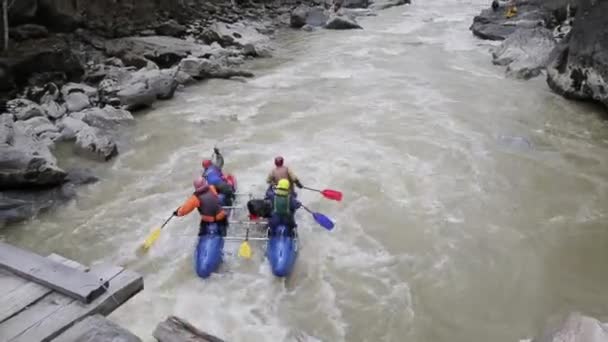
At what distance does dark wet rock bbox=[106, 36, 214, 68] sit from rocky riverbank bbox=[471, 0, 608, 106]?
8477 millimetres

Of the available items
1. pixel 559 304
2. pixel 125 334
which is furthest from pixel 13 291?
pixel 559 304

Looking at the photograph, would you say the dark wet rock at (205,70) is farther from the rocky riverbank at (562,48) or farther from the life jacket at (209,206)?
the life jacket at (209,206)

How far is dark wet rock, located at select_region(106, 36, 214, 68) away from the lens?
43.3ft

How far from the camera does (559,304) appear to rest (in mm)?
5238

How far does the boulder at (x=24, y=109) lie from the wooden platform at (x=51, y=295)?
719cm

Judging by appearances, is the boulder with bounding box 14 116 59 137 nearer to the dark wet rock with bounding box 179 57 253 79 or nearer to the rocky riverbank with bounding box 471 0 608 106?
the dark wet rock with bounding box 179 57 253 79

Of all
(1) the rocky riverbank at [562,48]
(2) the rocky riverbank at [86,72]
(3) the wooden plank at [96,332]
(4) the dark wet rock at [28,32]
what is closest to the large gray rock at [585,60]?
(1) the rocky riverbank at [562,48]

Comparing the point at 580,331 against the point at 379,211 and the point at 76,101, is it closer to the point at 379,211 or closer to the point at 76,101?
the point at 379,211

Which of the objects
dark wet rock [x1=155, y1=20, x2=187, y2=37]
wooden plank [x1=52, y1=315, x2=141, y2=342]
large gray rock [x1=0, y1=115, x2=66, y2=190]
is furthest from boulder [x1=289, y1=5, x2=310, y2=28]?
wooden plank [x1=52, y1=315, x2=141, y2=342]

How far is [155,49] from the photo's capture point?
1361cm

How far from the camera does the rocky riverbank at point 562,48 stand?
10.5 m

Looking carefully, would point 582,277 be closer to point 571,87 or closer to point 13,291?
point 13,291

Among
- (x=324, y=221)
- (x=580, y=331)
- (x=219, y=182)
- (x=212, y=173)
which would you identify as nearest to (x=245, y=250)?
(x=324, y=221)

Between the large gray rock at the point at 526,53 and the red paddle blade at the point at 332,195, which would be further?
the large gray rock at the point at 526,53
